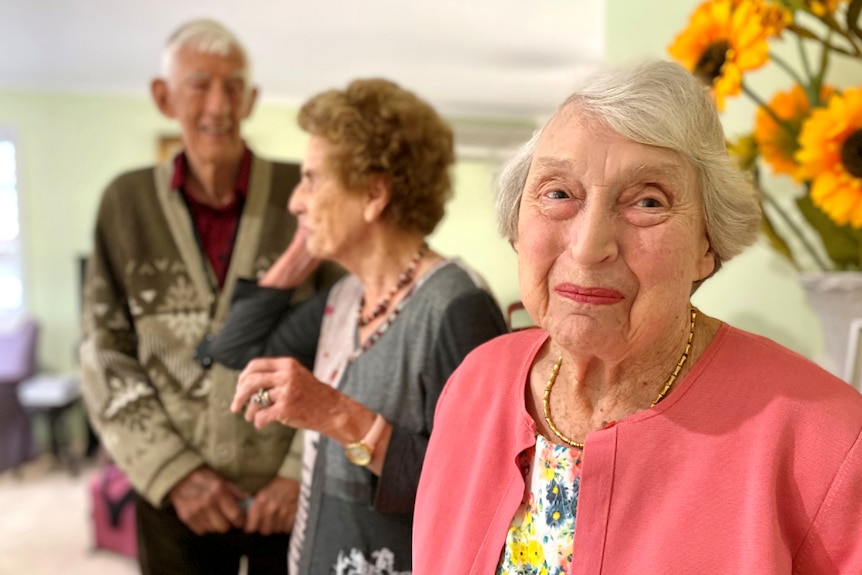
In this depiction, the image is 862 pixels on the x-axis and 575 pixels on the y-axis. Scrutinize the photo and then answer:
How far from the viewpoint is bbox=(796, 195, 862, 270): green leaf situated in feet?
2.68

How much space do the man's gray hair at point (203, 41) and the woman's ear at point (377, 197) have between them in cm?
39

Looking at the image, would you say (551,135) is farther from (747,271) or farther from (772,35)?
(747,271)

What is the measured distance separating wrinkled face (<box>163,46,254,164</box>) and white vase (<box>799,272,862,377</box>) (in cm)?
88

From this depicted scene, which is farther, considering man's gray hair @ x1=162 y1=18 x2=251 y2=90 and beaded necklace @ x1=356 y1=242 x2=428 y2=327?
man's gray hair @ x1=162 y1=18 x2=251 y2=90

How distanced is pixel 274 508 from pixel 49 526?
2695mm

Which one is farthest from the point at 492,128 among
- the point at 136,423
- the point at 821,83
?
the point at 136,423

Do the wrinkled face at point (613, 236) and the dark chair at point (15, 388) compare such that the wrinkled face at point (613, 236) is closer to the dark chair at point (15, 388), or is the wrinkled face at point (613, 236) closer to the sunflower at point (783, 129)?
the sunflower at point (783, 129)

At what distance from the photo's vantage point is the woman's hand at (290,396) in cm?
76

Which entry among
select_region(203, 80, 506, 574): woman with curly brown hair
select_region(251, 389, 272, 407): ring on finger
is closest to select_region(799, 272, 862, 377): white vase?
select_region(203, 80, 506, 574): woman with curly brown hair

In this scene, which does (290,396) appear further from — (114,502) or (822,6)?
(114,502)

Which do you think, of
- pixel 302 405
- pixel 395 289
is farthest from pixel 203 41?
pixel 302 405

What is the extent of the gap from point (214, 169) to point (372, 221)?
0.37 m

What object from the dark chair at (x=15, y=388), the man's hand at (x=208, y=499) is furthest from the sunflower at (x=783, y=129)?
the dark chair at (x=15, y=388)

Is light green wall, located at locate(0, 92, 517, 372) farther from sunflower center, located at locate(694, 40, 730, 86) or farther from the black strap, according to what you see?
sunflower center, located at locate(694, 40, 730, 86)
